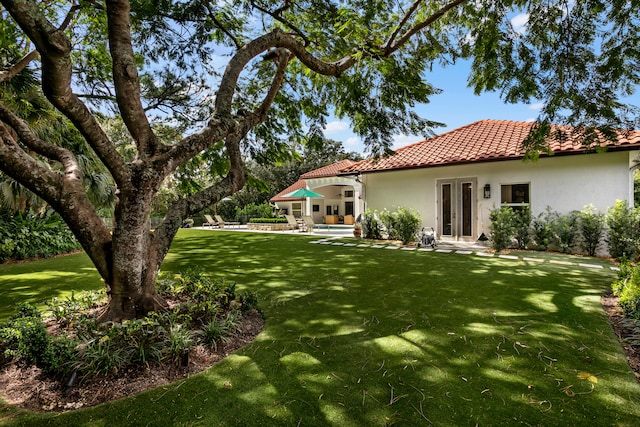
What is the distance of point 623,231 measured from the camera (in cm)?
884

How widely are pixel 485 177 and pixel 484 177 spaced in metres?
0.04

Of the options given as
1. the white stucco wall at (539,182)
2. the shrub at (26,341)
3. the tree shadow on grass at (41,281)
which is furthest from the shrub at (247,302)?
the white stucco wall at (539,182)

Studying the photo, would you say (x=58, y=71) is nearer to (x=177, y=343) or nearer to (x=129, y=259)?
(x=129, y=259)

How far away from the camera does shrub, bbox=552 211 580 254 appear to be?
1005 centimetres

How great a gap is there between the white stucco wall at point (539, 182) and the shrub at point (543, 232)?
536 mm

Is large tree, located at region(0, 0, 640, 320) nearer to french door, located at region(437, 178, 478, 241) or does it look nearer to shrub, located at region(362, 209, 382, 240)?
french door, located at region(437, 178, 478, 241)

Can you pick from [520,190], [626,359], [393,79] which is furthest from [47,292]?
[520,190]

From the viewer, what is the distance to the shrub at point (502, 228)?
10508 millimetres

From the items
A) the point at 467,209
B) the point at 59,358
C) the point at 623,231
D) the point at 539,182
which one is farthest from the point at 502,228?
the point at 59,358

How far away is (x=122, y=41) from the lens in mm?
3773

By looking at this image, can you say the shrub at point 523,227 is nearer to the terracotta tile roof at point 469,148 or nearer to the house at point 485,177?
the house at point 485,177

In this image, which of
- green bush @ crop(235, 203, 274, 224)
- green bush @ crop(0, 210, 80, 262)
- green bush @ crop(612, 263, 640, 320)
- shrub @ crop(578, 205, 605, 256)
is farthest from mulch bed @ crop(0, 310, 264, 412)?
green bush @ crop(235, 203, 274, 224)

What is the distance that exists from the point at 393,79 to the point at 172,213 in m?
5.53

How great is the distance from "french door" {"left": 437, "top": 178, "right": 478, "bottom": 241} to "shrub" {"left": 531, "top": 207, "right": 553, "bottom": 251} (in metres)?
2.41
